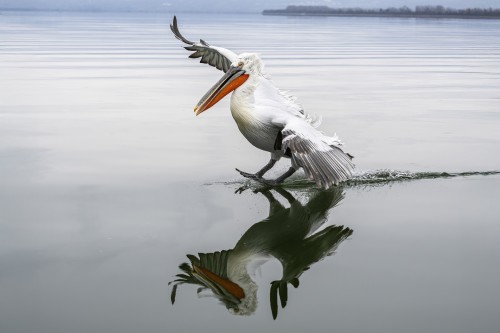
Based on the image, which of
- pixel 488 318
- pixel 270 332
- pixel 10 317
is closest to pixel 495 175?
pixel 488 318

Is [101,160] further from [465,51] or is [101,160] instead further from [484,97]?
[465,51]

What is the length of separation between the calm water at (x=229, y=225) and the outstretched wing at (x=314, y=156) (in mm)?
357

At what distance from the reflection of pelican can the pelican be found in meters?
0.42

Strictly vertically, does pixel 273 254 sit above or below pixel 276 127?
below

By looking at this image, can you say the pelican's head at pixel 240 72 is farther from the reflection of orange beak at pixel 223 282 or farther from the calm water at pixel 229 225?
the reflection of orange beak at pixel 223 282

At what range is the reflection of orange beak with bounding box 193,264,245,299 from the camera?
516cm

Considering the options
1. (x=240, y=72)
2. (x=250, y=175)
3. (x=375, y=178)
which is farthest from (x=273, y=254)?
(x=375, y=178)

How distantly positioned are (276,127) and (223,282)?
2773 millimetres

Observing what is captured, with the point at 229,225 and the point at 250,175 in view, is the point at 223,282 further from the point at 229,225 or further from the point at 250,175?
the point at 250,175

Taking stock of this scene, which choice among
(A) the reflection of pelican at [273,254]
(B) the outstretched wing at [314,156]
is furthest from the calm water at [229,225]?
(B) the outstretched wing at [314,156]

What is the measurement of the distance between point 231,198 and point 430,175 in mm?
2421

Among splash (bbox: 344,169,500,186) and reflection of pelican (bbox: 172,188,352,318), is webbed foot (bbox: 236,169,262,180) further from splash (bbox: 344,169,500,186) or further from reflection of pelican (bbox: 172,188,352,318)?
splash (bbox: 344,169,500,186)

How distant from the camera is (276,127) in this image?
784cm

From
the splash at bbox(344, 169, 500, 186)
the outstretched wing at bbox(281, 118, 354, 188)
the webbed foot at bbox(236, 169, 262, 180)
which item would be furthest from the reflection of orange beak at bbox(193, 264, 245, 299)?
the splash at bbox(344, 169, 500, 186)
